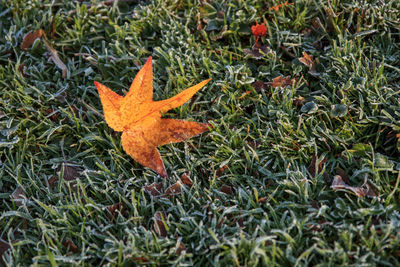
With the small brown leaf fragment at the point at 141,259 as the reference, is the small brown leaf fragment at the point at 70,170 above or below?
above

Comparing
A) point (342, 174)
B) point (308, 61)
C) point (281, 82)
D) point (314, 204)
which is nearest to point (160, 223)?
point (314, 204)

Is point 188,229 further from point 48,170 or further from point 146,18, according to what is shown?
point 146,18

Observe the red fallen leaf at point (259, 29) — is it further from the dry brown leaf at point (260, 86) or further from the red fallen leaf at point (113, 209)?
the red fallen leaf at point (113, 209)

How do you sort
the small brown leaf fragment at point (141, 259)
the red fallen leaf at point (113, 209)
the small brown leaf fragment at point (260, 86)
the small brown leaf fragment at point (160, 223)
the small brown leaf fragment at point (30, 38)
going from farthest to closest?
the small brown leaf fragment at point (30, 38), the small brown leaf fragment at point (260, 86), the red fallen leaf at point (113, 209), the small brown leaf fragment at point (160, 223), the small brown leaf fragment at point (141, 259)

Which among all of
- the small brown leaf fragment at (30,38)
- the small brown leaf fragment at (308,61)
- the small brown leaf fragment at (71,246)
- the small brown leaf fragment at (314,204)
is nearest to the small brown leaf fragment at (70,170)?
the small brown leaf fragment at (71,246)

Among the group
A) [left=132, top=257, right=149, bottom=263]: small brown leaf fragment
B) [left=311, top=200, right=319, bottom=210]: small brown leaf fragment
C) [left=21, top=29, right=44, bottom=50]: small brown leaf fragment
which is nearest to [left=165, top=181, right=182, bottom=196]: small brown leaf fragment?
[left=132, top=257, right=149, bottom=263]: small brown leaf fragment

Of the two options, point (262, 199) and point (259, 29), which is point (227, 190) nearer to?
point (262, 199)

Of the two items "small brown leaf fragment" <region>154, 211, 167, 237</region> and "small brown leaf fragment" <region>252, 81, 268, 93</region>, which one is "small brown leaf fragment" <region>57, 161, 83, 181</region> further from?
"small brown leaf fragment" <region>252, 81, 268, 93</region>
